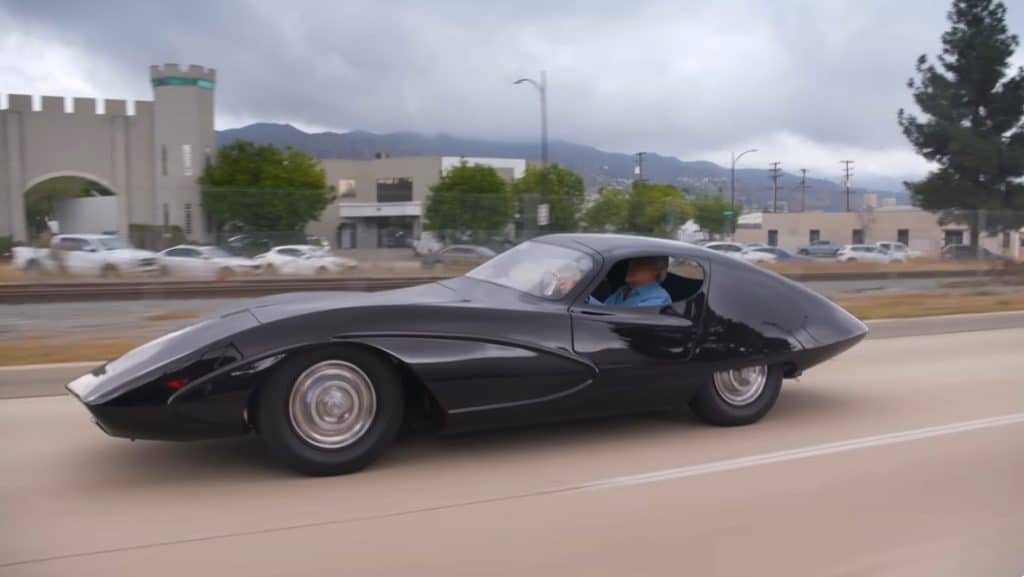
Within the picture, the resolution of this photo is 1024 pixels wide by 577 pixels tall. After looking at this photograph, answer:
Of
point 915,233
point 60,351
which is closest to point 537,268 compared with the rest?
point 60,351

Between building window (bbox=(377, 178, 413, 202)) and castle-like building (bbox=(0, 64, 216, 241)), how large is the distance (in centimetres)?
1942

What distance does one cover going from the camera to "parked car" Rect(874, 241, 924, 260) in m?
22.6

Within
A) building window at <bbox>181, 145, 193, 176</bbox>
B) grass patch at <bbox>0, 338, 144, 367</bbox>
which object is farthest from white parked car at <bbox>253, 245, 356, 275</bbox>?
building window at <bbox>181, 145, 193, 176</bbox>

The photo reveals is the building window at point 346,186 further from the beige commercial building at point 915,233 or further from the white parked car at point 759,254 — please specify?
the white parked car at point 759,254

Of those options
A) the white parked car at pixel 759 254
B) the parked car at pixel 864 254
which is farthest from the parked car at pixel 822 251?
the white parked car at pixel 759 254

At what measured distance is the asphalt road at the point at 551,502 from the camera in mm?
3799

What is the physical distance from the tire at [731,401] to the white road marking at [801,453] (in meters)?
0.52

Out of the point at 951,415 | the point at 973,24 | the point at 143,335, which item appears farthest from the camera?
the point at 973,24

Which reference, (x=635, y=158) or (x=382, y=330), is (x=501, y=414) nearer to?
(x=382, y=330)

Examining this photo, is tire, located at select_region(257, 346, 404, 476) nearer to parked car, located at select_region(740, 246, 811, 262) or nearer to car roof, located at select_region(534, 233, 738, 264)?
car roof, located at select_region(534, 233, 738, 264)

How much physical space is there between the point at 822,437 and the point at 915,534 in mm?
1663

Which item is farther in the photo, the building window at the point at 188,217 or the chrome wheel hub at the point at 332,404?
the building window at the point at 188,217

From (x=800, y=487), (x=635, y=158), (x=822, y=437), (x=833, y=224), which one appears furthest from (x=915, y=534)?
(x=635, y=158)

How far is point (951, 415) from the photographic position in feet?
21.3
